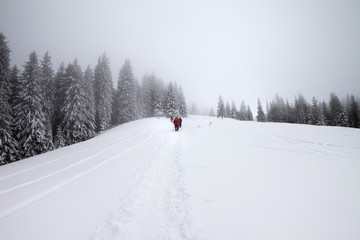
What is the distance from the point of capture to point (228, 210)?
8.90 ft

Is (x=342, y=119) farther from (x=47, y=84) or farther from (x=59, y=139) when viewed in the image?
(x=47, y=84)

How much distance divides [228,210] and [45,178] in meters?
6.27

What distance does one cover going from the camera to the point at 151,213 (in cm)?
291

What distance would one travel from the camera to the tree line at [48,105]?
16.2 m

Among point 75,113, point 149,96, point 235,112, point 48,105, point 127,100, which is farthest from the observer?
point 235,112

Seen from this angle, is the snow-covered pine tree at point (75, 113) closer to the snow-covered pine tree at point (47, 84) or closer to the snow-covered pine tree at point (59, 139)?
the snow-covered pine tree at point (59, 139)

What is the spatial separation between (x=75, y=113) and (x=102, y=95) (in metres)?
10.4

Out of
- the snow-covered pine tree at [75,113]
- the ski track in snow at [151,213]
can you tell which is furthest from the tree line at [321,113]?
the snow-covered pine tree at [75,113]

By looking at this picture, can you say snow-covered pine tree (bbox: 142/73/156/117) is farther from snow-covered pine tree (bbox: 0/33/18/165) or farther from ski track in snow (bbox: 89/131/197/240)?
ski track in snow (bbox: 89/131/197/240)

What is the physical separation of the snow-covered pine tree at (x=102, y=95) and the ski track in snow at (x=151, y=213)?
2978 centimetres

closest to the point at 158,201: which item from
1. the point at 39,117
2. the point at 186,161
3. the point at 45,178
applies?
the point at 186,161

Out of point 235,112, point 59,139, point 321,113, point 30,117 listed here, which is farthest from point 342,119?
point 30,117

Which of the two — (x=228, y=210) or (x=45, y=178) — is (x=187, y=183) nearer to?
(x=228, y=210)

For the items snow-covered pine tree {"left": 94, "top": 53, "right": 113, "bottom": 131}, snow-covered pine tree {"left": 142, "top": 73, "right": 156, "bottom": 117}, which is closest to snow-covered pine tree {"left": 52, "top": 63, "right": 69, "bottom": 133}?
snow-covered pine tree {"left": 94, "top": 53, "right": 113, "bottom": 131}
